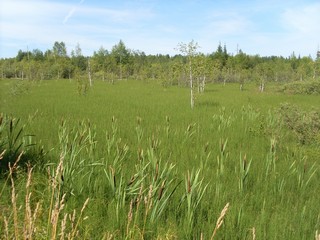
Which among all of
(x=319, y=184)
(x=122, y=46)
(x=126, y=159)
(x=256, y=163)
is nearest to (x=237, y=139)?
(x=256, y=163)

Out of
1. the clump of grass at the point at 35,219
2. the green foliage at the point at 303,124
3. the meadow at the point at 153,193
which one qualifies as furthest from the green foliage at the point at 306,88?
the clump of grass at the point at 35,219

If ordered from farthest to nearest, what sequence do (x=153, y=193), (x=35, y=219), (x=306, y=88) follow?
(x=306, y=88) < (x=153, y=193) < (x=35, y=219)

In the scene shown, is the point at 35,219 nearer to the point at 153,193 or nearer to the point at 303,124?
the point at 153,193

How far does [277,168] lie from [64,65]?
60781mm

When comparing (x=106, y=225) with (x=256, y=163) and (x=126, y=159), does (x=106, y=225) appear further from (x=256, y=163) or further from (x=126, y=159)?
(x=256, y=163)

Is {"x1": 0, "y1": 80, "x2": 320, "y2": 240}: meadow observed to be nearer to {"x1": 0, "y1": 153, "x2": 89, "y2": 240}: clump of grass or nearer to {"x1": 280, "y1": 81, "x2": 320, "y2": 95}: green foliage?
{"x1": 0, "y1": 153, "x2": 89, "y2": 240}: clump of grass

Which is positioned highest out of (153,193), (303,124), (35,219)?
(35,219)

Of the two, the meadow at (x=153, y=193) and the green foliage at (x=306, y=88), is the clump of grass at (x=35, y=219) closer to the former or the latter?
the meadow at (x=153, y=193)

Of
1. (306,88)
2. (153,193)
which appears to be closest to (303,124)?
(153,193)

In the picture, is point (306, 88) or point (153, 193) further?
point (306, 88)

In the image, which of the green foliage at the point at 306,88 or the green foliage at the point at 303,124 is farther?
the green foliage at the point at 306,88

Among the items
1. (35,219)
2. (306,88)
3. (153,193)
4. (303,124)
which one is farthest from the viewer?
(306,88)

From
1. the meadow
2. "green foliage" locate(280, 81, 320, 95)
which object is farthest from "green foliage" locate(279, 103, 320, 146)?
"green foliage" locate(280, 81, 320, 95)

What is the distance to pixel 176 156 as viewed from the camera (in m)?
5.42
